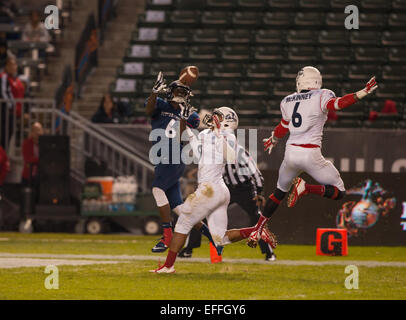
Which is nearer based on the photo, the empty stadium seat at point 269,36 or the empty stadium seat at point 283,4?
the empty stadium seat at point 269,36

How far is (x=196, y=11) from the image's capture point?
878 inches

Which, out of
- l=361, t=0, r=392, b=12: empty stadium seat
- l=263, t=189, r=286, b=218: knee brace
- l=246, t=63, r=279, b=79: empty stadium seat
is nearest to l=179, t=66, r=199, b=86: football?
l=263, t=189, r=286, b=218: knee brace

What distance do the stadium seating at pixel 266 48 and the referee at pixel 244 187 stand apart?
6961 millimetres

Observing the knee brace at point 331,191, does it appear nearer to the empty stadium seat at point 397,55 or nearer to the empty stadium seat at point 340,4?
the empty stadium seat at point 397,55

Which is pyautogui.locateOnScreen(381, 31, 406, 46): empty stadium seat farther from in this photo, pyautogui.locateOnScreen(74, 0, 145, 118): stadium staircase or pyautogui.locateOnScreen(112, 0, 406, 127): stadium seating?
pyautogui.locateOnScreen(74, 0, 145, 118): stadium staircase

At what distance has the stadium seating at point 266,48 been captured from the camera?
66.6ft

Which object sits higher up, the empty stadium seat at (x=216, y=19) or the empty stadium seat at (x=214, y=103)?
the empty stadium seat at (x=216, y=19)

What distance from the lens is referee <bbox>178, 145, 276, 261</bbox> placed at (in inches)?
478

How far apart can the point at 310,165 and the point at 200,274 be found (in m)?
1.67

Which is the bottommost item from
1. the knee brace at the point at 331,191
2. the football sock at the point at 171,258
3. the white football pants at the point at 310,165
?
the football sock at the point at 171,258

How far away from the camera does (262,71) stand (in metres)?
20.9

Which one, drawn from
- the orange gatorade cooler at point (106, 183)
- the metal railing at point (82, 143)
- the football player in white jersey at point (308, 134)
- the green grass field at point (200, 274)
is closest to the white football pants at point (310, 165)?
the football player in white jersey at point (308, 134)

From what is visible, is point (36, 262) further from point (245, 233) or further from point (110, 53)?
point (110, 53)
